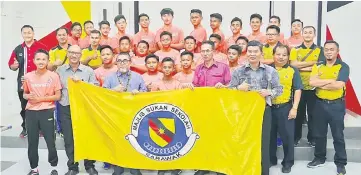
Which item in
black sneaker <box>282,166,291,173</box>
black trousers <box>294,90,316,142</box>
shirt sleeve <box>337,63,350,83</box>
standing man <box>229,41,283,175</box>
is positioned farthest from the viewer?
black trousers <box>294,90,316,142</box>

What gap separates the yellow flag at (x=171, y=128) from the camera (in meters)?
3.60

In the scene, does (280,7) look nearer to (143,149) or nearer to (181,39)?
(181,39)

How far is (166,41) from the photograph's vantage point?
182 inches

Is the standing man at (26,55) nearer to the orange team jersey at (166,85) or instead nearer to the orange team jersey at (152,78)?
the orange team jersey at (152,78)

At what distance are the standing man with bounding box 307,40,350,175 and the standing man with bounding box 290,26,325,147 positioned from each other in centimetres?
27

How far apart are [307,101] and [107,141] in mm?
2244

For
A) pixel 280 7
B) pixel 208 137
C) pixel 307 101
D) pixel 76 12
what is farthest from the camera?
pixel 76 12

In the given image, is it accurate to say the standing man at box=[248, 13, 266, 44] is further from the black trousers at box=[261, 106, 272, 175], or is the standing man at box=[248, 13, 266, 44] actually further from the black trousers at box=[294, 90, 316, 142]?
the black trousers at box=[261, 106, 272, 175]

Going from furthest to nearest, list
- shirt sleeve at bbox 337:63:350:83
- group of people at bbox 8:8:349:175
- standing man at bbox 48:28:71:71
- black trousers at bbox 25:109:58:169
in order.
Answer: standing man at bbox 48:28:71:71
black trousers at bbox 25:109:58:169
shirt sleeve at bbox 337:63:350:83
group of people at bbox 8:8:349:175

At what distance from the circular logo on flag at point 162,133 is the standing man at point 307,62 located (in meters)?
1.45

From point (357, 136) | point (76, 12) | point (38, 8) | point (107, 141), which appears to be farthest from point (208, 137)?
point (38, 8)

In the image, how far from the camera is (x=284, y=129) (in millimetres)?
3920

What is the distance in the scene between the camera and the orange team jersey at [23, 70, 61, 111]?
12.7 feet

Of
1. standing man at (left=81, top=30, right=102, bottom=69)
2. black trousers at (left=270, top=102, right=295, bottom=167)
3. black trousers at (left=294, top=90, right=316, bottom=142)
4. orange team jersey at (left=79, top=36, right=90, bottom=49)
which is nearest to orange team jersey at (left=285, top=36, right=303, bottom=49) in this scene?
black trousers at (left=294, top=90, right=316, bottom=142)
